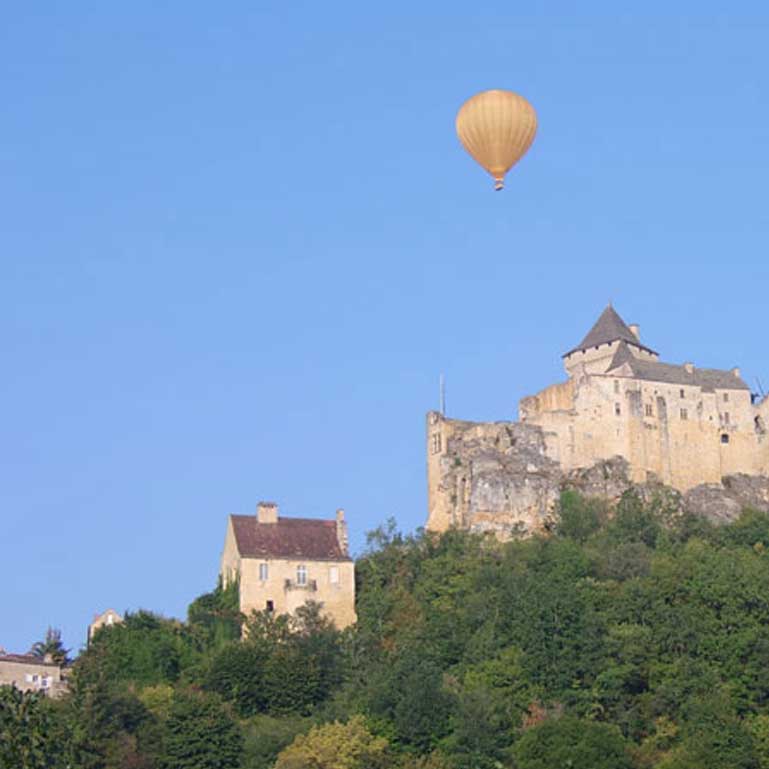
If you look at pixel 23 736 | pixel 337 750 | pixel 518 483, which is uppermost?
pixel 518 483

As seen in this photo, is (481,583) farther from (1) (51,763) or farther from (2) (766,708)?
(1) (51,763)

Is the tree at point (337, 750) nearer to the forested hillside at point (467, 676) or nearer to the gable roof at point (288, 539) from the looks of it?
the forested hillside at point (467, 676)

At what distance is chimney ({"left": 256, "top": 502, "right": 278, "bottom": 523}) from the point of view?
3167 inches

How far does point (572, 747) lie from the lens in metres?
61.0

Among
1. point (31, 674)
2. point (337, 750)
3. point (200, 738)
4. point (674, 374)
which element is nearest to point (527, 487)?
point (674, 374)

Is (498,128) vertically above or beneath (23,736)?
above

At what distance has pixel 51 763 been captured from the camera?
55.9 meters

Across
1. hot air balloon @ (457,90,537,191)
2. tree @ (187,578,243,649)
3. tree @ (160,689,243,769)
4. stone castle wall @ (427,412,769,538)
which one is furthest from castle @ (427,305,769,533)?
hot air balloon @ (457,90,537,191)

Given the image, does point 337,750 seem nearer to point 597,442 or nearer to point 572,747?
point 572,747

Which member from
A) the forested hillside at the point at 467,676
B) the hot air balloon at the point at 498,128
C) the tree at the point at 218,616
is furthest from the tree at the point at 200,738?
the hot air balloon at the point at 498,128

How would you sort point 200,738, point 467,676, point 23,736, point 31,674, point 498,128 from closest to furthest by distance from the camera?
point 23,736 → point 498,128 → point 200,738 → point 467,676 → point 31,674

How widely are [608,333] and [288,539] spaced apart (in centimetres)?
2103

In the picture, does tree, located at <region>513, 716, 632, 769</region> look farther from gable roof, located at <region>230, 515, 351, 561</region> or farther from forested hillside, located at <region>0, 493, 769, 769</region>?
gable roof, located at <region>230, 515, 351, 561</region>

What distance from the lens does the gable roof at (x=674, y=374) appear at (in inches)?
3509
